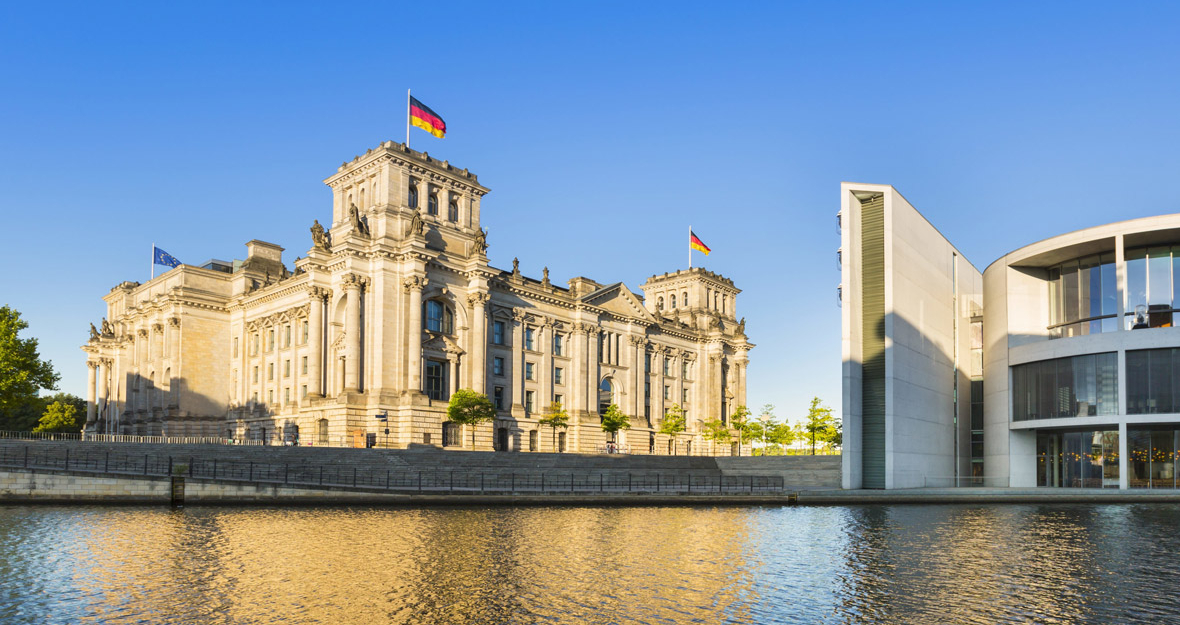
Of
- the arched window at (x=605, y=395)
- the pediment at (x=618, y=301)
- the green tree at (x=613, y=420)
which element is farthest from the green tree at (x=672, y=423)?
the pediment at (x=618, y=301)

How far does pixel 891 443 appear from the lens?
1950 inches

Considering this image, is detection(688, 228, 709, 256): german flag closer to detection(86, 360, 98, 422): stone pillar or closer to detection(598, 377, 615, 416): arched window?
detection(598, 377, 615, 416): arched window

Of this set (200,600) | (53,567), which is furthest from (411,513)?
(200,600)

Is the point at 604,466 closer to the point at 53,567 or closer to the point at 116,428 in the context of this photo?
the point at 53,567

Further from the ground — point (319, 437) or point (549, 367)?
point (549, 367)

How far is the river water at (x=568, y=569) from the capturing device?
15367mm

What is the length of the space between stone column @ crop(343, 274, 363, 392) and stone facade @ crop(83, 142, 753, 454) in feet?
0.37

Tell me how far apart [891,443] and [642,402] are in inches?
1854

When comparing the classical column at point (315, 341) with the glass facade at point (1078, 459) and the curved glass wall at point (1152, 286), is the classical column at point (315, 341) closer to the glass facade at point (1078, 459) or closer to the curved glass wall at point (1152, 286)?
the glass facade at point (1078, 459)

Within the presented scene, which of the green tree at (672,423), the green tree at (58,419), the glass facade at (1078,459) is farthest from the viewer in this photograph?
the green tree at (58,419)

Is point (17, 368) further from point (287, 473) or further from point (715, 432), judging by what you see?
point (715, 432)

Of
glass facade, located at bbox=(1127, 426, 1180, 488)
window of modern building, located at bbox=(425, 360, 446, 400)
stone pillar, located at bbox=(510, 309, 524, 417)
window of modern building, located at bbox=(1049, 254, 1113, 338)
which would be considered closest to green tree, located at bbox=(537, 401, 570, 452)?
stone pillar, located at bbox=(510, 309, 524, 417)

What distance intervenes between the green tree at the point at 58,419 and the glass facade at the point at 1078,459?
100945 millimetres

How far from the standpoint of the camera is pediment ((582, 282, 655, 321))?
90.4 meters
